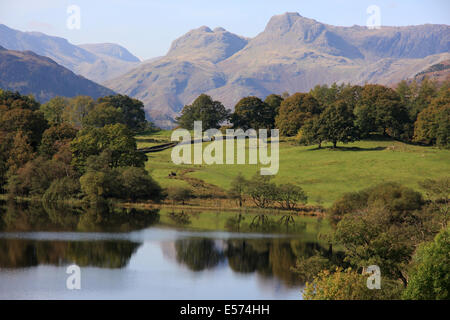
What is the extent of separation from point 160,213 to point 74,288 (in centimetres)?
3482

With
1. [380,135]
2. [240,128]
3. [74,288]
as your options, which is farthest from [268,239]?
[240,128]

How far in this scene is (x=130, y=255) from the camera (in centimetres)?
4444

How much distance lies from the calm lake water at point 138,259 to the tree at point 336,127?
159 feet

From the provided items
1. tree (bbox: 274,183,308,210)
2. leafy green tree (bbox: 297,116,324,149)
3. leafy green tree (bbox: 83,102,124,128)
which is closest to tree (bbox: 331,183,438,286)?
tree (bbox: 274,183,308,210)

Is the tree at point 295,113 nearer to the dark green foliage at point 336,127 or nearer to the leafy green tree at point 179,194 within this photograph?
the dark green foliage at point 336,127

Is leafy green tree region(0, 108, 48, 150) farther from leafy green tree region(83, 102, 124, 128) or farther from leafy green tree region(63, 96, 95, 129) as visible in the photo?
leafy green tree region(63, 96, 95, 129)

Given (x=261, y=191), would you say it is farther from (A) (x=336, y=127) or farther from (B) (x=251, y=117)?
(B) (x=251, y=117)

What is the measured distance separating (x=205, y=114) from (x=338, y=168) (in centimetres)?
4793

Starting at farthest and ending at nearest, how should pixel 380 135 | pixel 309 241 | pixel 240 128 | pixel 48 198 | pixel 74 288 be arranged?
pixel 240 128
pixel 380 135
pixel 48 198
pixel 309 241
pixel 74 288

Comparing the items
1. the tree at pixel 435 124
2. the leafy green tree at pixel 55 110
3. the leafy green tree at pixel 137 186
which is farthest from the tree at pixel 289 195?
the leafy green tree at pixel 55 110

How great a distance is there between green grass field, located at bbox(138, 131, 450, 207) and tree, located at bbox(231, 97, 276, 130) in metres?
23.5

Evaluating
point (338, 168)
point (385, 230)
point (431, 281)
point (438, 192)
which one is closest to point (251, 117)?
point (338, 168)

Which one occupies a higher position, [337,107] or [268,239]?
[337,107]
